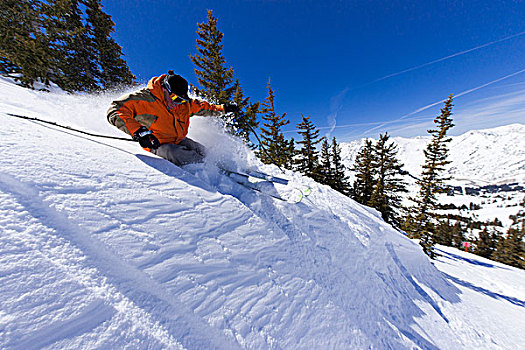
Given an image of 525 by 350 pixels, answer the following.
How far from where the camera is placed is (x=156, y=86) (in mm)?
3727

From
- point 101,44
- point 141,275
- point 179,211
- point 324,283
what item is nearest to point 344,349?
point 324,283

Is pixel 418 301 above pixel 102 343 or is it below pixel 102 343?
below

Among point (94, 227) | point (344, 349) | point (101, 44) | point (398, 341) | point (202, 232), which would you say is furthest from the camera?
point (101, 44)

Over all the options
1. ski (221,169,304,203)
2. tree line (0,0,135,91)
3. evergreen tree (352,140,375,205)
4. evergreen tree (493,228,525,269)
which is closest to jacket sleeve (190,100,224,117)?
ski (221,169,304,203)

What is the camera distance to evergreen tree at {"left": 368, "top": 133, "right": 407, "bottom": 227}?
17047mm

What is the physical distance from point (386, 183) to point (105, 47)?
25.8 metres

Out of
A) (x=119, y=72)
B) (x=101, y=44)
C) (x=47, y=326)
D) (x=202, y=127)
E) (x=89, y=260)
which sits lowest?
(x=47, y=326)

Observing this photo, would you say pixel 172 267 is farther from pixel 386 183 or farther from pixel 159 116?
pixel 386 183

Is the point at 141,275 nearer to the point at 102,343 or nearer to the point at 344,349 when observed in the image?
the point at 102,343

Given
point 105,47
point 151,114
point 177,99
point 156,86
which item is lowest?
point 151,114

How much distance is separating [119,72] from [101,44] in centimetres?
178

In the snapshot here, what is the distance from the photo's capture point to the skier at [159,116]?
11.0ft

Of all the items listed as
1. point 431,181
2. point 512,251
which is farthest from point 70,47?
point 512,251

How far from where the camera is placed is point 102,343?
45.7 inches
